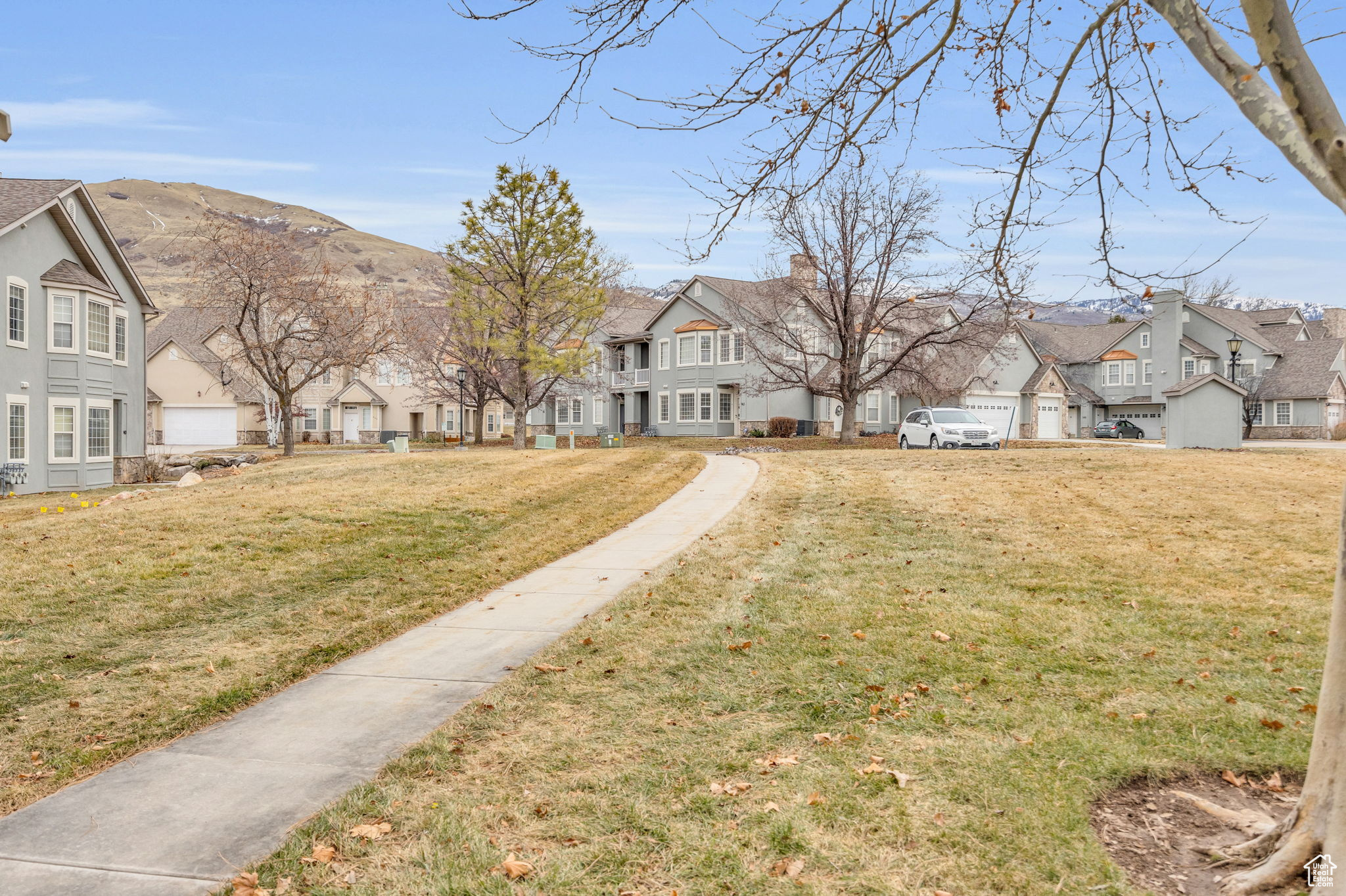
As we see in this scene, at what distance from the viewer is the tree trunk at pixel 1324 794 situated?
11.3 ft

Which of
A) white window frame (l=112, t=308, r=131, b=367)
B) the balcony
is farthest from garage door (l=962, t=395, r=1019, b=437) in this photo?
white window frame (l=112, t=308, r=131, b=367)

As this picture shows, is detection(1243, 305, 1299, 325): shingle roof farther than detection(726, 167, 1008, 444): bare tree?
Yes

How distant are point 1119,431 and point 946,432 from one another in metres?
32.8

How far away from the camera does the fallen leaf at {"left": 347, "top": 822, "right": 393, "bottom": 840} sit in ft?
13.0

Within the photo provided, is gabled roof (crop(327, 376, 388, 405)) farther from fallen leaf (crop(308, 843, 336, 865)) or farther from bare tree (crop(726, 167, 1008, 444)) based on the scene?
fallen leaf (crop(308, 843, 336, 865))

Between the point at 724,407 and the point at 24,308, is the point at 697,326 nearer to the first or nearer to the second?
the point at 724,407

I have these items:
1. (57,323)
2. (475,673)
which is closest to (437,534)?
(475,673)

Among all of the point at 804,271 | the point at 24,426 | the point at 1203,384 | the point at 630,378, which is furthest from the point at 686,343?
the point at 24,426

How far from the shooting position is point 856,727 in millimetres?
5211

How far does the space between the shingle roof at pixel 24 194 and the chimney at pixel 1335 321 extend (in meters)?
76.4

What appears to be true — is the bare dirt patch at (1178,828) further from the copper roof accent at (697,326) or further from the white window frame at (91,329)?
the copper roof accent at (697,326)

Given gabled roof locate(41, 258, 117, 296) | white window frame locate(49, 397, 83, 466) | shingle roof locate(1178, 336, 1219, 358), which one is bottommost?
white window frame locate(49, 397, 83, 466)

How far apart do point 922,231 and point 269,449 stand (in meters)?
34.1

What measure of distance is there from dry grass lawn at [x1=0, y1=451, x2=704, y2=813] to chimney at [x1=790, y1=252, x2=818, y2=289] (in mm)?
18897
